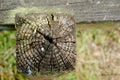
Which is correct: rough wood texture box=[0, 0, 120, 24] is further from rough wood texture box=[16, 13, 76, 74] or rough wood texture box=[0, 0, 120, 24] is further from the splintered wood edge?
rough wood texture box=[16, 13, 76, 74]

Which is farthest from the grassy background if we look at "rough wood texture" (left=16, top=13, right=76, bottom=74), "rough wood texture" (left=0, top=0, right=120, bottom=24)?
"rough wood texture" (left=16, top=13, right=76, bottom=74)

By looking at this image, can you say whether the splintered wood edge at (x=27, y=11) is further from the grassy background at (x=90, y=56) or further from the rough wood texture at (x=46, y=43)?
the grassy background at (x=90, y=56)

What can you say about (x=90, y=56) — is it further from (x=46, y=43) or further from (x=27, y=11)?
(x=46, y=43)

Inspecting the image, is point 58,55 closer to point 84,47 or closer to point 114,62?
point 84,47

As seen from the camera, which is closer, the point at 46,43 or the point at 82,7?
the point at 46,43

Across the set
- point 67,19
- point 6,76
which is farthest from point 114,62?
point 67,19

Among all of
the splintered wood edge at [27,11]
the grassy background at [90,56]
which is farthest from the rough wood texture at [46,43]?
the grassy background at [90,56]

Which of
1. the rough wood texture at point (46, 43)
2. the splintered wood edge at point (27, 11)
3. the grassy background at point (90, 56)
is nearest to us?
the rough wood texture at point (46, 43)

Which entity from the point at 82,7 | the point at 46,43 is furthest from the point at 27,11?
the point at 46,43
